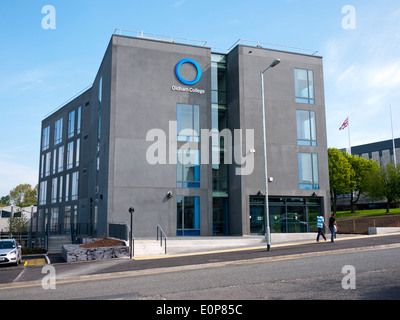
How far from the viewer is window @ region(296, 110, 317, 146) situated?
3212 centimetres

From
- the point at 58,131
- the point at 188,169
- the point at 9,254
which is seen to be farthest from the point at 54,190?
the point at 9,254

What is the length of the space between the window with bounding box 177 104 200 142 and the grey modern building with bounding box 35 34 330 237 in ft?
0.26

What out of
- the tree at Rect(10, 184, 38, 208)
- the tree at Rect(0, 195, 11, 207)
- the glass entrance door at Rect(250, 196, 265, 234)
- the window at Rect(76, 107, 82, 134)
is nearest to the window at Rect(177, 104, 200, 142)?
the glass entrance door at Rect(250, 196, 265, 234)

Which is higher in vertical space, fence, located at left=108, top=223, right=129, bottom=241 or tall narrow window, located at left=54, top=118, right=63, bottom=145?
tall narrow window, located at left=54, top=118, right=63, bottom=145

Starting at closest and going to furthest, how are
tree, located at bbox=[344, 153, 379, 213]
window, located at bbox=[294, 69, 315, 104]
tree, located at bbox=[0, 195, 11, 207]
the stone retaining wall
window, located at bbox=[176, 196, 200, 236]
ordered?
the stone retaining wall
window, located at bbox=[176, 196, 200, 236]
window, located at bbox=[294, 69, 315, 104]
tree, located at bbox=[344, 153, 379, 213]
tree, located at bbox=[0, 195, 11, 207]

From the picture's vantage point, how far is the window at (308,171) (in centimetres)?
3152

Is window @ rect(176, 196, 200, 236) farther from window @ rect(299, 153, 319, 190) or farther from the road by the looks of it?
the road

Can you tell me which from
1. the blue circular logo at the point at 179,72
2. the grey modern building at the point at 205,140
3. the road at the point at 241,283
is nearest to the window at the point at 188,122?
the grey modern building at the point at 205,140

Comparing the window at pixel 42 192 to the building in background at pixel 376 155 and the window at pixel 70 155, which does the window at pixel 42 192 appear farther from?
the building in background at pixel 376 155

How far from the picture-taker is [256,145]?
30.7 m

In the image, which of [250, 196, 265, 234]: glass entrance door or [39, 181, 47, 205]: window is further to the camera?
[39, 181, 47, 205]: window

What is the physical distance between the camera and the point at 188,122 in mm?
30625

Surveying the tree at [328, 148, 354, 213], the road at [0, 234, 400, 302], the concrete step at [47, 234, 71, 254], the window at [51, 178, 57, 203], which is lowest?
the concrete step at [47, 234, 71, 254]
